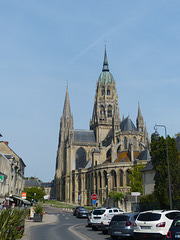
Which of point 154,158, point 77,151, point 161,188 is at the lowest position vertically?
point 161,188

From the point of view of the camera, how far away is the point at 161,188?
94.2ft

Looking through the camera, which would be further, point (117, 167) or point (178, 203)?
Answer: point (117, 167)

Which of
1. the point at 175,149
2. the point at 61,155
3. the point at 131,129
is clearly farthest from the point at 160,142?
the point at 61,155

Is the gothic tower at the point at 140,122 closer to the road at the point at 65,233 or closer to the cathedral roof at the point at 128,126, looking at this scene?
the cathedral roof at the point at 128,126

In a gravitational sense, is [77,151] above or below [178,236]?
above

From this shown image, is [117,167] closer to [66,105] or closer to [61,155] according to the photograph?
[61,155]

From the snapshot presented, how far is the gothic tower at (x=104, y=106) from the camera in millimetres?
102438

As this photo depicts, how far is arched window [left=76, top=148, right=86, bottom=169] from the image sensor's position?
97838mm

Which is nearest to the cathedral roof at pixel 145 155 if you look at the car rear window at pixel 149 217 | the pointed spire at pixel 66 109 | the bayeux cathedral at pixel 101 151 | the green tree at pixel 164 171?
the bayeux cathedral at pixel 101 151

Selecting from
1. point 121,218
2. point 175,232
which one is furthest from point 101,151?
point 175,232

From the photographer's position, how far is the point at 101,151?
279 ft

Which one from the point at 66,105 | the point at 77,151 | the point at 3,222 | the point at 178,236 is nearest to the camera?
the point at 3,222

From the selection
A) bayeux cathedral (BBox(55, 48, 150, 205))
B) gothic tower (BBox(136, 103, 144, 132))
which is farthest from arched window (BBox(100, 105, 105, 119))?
gothic tower (BBox(136, 103, 144, 132))

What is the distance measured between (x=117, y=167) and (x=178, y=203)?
45.8 metres
